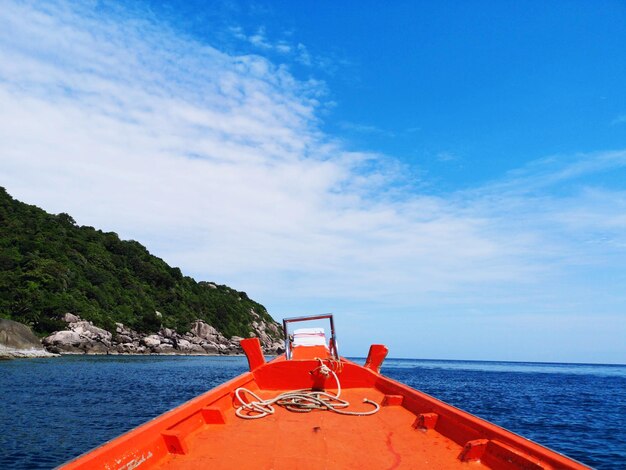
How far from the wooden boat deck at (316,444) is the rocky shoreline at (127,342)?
138 ft

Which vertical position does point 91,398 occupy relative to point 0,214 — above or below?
below

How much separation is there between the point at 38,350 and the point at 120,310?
Result: 23.5 m

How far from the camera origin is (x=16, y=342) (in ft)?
131

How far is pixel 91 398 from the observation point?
69.8ft

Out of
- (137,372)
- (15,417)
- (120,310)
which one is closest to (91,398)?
(15,417)

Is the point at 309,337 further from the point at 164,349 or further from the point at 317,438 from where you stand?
the point at 164,349

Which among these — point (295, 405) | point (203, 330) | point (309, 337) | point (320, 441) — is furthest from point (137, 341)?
point (320, 441)

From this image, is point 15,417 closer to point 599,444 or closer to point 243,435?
point 243,435

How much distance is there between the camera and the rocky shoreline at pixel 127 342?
47812mm

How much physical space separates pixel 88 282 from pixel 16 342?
26.0 metres

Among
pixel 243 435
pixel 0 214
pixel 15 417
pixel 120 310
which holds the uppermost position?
pixel 0 214

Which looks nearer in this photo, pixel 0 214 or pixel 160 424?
pixel 160 424

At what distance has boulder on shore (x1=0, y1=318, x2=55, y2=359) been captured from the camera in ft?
127

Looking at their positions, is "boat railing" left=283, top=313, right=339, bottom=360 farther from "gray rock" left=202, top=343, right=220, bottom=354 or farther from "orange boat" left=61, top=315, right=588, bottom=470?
"gray rock" left=202, top=343, right=220, bottom=354
